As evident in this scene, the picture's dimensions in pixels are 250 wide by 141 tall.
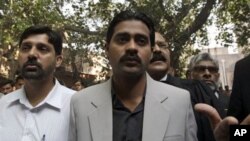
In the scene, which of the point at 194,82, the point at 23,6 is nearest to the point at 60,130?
the point at 194,82

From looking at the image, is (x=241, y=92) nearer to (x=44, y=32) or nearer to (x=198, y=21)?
(x=44, y=32)

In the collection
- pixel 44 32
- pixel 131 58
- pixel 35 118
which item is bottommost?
pixel 35 118

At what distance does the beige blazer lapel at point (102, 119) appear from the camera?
2.01 meters

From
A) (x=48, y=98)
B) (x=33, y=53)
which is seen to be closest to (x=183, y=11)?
(x=33, y=53)

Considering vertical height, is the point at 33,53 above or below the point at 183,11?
below

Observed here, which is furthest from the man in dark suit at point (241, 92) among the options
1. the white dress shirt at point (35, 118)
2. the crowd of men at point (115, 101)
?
the white dress shirt at point (35, 118)

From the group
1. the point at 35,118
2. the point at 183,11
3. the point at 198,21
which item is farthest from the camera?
the point at 183,11

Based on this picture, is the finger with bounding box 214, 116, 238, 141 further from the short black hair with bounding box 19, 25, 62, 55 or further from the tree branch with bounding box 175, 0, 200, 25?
the tree branch with bounding box 175, 0, 200, 25

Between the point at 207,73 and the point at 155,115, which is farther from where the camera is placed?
the point at 207,73

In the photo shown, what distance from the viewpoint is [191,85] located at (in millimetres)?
2840

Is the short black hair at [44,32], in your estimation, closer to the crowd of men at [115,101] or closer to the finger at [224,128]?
Answer: the crowd of men at [115,101]

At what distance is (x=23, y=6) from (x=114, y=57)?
28.7 feet

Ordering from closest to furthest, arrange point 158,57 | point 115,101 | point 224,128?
point 224,128
point 115,101
point 158,57

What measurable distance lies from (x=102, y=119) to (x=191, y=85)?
101 cm
